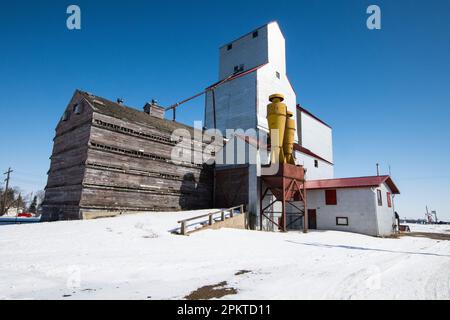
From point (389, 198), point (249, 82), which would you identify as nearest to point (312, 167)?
point (389, 198)

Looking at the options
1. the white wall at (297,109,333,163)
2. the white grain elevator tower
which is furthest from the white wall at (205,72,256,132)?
the white wall at (297,109,333,163)

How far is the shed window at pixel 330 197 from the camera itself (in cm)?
2502

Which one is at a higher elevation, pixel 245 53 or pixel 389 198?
pixel 245 53

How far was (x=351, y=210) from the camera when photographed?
950 inches

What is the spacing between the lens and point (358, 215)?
2373 cm

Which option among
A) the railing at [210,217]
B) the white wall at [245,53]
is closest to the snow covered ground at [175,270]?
the railing at [210,217]

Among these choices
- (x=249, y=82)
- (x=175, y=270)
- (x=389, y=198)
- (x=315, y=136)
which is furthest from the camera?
(x=315, y=136)

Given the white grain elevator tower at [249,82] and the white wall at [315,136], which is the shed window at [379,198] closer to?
the white grain elevator tower at [249,82]

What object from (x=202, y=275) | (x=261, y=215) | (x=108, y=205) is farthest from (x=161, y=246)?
(x=261, y=215)

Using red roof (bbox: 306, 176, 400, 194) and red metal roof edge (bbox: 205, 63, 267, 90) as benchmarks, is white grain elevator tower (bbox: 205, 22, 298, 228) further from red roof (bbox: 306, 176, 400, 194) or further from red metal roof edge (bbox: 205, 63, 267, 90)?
red roof (bbox: 306, 176, 400, 194)

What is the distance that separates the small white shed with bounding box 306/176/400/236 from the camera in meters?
23.4

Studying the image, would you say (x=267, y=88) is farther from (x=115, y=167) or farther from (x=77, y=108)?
(x=77, y=108)

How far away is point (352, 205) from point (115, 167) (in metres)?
19.8

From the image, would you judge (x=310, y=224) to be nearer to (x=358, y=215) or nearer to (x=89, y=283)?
(x=358, y=215)
